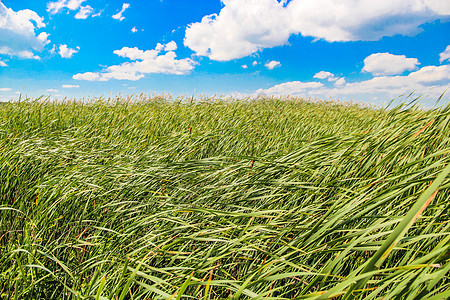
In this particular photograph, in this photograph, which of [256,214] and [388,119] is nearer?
[256,214]

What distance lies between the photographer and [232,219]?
163 cm

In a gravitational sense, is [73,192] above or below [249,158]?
below

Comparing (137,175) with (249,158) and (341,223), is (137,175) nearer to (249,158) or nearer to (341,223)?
(249,158)

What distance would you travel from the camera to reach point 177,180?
83.9 inches

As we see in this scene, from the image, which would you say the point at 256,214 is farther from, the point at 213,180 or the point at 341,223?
the point at 213,180

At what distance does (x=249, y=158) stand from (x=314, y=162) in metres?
0.56

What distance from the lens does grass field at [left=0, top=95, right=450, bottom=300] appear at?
45.2 inches

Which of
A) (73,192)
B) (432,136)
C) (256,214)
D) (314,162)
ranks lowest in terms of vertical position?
(73,192)

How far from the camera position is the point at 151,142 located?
143 inches

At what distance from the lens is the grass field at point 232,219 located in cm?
115

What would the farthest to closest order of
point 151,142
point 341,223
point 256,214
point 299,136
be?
1. point 299,136
2. point 151,142
3. point 256,214
4. point 341,223

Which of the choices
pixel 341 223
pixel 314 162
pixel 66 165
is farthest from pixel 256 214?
pixel 66 165

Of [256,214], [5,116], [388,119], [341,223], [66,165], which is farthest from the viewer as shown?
[5,116]

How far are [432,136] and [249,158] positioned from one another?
1.38m
